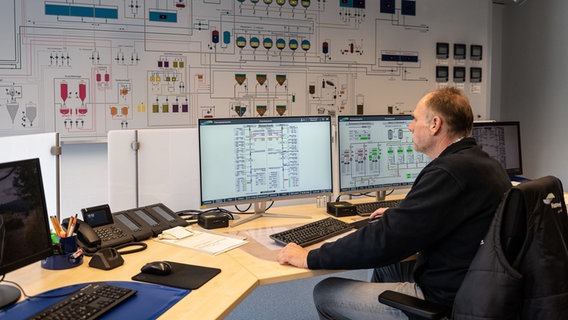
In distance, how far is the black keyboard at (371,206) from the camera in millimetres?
2473

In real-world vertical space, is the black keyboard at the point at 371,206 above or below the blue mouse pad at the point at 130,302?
above

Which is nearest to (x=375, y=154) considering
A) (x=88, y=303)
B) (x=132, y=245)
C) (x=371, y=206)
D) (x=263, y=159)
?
(x=371, y=206)

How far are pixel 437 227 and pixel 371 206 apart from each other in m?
0.92

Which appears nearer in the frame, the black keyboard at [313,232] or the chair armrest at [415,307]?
the chair armrest at [415,307]

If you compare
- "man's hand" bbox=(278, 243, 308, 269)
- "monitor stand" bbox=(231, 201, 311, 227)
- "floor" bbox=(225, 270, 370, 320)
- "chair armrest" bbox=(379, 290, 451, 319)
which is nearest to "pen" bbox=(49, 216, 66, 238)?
"man's hand" bbox=(278, 243, 308, 269)

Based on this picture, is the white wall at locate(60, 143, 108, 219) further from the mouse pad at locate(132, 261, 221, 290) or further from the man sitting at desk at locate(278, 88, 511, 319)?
the man sitting at desk at locate(278, 88, 511, 319)

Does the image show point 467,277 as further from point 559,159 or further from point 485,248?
point 559,159

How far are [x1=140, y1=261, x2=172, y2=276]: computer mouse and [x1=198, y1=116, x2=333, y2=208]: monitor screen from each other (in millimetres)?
581

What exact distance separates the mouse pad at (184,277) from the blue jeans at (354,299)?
19.3 inches

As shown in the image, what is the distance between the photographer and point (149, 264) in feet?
5.32

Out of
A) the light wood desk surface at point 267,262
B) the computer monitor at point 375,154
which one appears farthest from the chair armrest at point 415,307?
the computer monitor at point 375,154

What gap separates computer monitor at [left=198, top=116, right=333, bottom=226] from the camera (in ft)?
7.20

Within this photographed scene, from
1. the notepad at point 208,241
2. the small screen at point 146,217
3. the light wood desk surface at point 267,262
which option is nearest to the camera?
the light wood desk surface at point 267,262

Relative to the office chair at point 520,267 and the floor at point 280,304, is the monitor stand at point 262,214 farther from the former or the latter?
the office chair at point 520,267
